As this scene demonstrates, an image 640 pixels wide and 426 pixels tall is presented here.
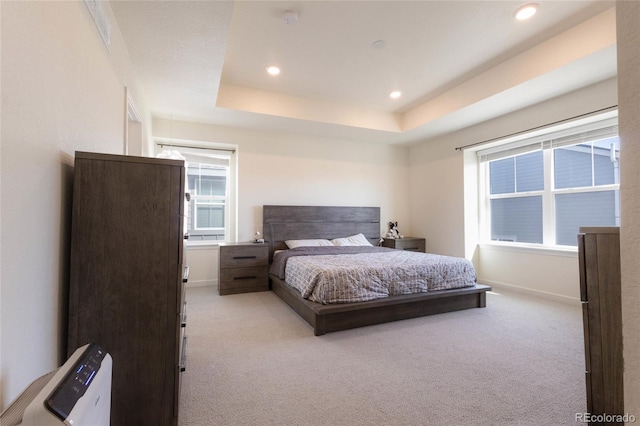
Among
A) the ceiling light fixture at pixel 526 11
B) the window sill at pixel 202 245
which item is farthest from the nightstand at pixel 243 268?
the ceiling light fixture at pixel 526 11

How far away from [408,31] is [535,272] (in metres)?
3.49

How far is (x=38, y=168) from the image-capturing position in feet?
3.53

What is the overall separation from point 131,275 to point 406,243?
4606 millimetres

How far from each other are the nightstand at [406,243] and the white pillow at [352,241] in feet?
1.77

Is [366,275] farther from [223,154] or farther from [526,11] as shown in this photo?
[223,154]

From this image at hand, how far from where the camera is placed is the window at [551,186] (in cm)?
338

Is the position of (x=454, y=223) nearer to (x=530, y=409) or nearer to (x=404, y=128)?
(x=404, y=128)

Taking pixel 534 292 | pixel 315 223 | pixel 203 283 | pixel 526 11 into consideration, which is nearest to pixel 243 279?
pixel 203 283

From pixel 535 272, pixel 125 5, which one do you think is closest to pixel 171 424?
pixel 125 5

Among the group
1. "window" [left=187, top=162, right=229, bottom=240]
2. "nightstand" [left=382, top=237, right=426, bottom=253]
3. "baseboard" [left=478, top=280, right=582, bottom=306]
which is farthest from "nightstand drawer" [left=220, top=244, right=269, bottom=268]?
"baseboard" [left=478, top=280, right=582, bottom=306]

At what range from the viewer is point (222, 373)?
2008mm

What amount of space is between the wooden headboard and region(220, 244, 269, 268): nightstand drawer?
1.02 feet

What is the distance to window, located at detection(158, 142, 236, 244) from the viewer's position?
4672 millimetres

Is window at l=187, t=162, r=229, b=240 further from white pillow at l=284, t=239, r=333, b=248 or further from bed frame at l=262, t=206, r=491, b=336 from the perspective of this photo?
white pillow at l=284, t=239, r=333, b=248
